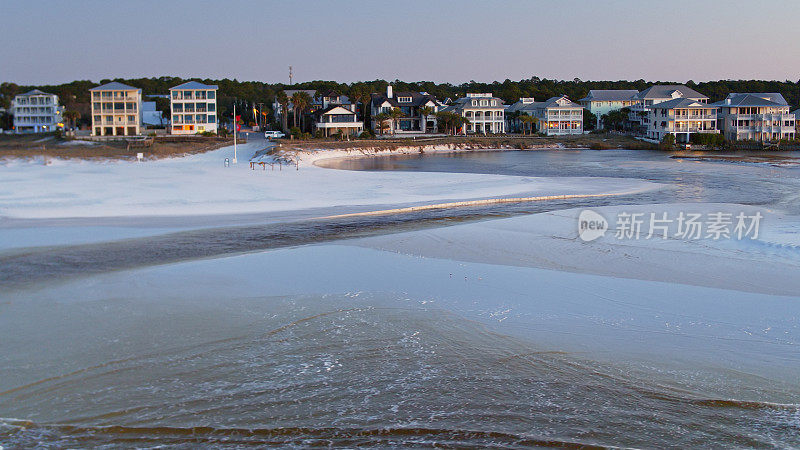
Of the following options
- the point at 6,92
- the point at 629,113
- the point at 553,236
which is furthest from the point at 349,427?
the point at 6,92

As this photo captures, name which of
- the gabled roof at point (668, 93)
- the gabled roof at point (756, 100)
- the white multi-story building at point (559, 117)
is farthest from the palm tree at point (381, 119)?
the gabled roof at point (756, 100)

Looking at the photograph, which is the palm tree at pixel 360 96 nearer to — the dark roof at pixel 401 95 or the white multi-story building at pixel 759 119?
the dark roof at pixel 401 95

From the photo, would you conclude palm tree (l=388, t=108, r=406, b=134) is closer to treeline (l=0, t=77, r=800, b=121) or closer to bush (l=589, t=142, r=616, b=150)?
treeline (l=0, t=77, r=800, b=121)

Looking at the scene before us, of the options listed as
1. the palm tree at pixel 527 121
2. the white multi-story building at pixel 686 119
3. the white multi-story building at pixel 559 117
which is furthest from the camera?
the white multi-story building at pixel 559 117

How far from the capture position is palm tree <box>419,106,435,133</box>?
94125mm

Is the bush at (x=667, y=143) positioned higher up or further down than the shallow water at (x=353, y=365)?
higher up

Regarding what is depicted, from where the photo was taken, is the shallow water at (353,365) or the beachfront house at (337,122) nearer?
the shallow water at (353,365)

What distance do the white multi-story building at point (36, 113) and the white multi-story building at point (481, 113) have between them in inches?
2449

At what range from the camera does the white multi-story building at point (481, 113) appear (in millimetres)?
97812

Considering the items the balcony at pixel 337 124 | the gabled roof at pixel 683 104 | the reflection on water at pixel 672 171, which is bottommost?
the reflection on water at pixel 672 171

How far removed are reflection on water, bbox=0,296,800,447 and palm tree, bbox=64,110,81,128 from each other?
87.2m

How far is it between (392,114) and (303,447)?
272 feet
